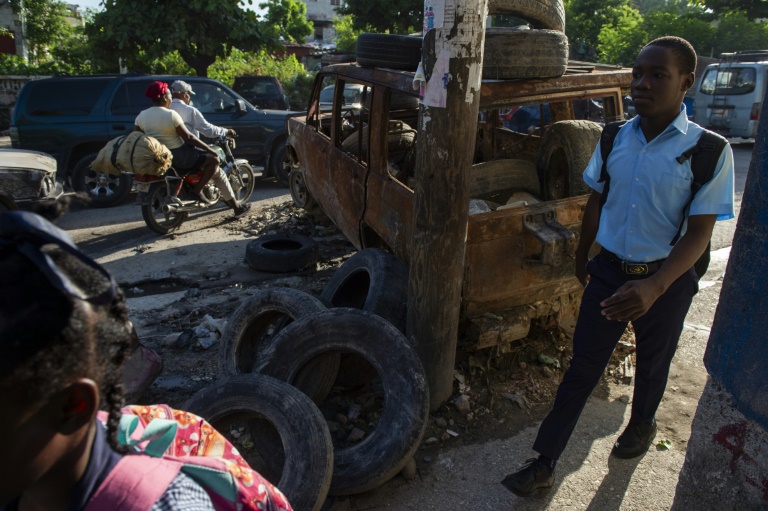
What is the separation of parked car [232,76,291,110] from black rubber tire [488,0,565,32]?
12.7 meters

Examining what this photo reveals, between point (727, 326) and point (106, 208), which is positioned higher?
point (727, 326)

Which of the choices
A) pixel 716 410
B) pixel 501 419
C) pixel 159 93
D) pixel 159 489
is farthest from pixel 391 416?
pixel 159 93

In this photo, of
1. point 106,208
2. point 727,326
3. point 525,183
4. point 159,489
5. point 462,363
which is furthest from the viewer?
point 106,208

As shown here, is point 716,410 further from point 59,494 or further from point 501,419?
point 59,494

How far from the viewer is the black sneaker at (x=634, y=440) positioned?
132 inches

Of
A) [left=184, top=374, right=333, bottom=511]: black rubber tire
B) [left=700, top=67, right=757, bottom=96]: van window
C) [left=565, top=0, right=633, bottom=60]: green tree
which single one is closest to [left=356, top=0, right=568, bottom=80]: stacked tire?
[left=184, top=374, right=333, bottom=511]: black rubber tire

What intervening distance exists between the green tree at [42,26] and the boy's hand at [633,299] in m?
27.3

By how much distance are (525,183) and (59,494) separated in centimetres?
406

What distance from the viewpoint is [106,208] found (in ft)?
29.7

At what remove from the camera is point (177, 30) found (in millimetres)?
15734

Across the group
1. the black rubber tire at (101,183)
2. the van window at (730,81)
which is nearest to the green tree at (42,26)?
the black rubber tire at (101,183)

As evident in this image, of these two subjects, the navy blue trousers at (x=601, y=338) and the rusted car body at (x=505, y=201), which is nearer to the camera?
the navy blue trousers at (x=601, y=338)

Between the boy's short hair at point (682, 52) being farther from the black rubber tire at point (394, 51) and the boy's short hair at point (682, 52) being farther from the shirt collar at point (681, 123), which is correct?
the black rubber tire at point (394, 51)

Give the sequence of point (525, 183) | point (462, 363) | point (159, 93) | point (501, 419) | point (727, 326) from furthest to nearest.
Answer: point (159, 93) < point (525, 183) < point (462, 363) < point (501, 419) < point (727, 326)
